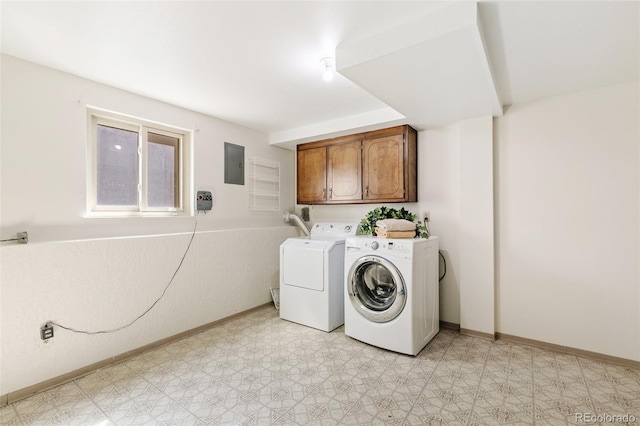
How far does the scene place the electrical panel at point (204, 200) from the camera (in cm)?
292

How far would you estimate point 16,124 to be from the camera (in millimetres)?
1869

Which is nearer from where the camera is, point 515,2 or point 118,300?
point 515,2

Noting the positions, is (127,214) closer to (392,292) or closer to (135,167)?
(135,167)

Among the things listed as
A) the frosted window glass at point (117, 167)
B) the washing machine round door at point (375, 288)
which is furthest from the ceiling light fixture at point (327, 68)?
the frosted window glass at point (117, 167)

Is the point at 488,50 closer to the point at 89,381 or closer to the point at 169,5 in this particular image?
the point at 169,5

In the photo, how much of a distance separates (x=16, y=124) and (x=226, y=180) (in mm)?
1672

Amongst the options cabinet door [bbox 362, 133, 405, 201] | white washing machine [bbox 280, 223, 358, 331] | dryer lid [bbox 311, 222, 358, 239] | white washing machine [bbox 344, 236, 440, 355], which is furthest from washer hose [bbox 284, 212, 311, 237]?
white washing machine [bbox 344, 236, 440, 355]

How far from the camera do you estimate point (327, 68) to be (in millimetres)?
2004

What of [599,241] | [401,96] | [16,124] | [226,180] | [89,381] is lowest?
[89,381]

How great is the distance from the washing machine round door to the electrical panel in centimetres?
163

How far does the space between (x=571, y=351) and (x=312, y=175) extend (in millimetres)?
3049

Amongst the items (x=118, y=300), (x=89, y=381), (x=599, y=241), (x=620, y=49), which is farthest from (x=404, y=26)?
(x=89, y=381)

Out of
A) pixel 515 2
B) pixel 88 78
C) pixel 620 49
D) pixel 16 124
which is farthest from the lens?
pixel 88 78

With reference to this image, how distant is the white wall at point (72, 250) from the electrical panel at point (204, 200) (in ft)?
0.28
